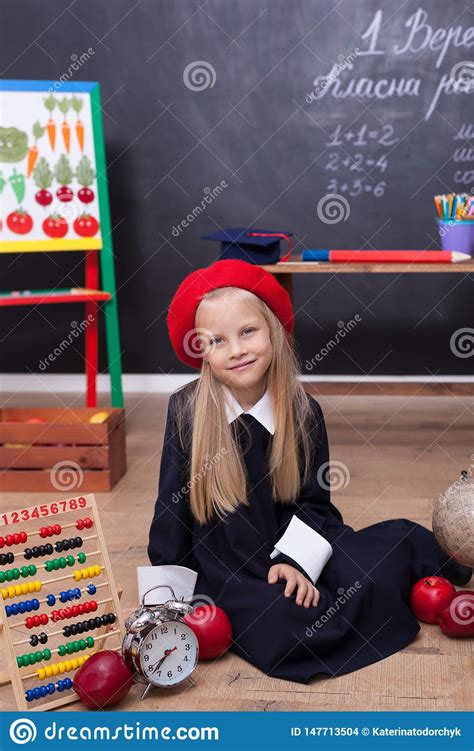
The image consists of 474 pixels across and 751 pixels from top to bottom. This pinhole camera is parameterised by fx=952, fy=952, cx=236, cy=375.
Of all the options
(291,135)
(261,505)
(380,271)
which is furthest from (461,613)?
(291,135)

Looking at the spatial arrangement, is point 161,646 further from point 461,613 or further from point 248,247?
point 248,247

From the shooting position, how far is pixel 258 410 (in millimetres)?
2166

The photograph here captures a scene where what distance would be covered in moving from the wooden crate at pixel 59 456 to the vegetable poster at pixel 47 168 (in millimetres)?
922

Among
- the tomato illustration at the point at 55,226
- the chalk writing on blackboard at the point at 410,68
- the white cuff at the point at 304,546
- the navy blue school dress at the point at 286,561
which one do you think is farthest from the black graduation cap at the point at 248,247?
the white cuff at the point at 304,546

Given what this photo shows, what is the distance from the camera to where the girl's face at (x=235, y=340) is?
6.78ft

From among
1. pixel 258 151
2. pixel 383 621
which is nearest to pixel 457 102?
pixel 258 151

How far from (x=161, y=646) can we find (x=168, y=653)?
0.02 meters

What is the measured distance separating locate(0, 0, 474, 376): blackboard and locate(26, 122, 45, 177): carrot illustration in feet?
2.16

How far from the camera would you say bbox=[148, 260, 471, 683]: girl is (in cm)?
204

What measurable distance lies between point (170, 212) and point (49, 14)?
1.04 meters

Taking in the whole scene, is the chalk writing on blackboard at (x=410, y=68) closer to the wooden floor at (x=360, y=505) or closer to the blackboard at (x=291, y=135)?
the blackboard at (x=291, y=135)

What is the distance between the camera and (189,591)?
2150 millimetres

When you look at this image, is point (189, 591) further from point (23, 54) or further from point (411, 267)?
point (23, 54)

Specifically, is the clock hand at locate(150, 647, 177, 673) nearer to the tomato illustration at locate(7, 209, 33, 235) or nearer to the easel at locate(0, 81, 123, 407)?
the easel at locate(0, 81, 123, 407)
